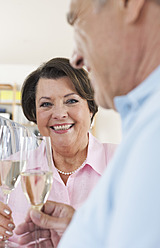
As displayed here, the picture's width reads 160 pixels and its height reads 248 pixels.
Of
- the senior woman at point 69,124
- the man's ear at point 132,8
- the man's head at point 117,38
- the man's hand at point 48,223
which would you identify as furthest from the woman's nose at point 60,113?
the man's ear at point 132,8

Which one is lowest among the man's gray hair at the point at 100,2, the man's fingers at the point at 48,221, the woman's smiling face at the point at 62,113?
the man's fingers at the point at 48,221

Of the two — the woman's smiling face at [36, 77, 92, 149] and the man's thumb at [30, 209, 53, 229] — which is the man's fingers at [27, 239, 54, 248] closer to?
the man's thumb at [30, 209, 53, 229]

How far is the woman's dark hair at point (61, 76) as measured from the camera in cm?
146

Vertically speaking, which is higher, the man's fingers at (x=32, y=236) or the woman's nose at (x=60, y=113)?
the woman's nose at (x=60, y=113)

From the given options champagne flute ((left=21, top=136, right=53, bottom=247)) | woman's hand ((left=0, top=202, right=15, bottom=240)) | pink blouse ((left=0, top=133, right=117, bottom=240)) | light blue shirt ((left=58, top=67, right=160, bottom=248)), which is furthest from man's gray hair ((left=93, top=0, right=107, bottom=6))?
pink blouse ((left=0, top=133, right=117, bottom=240))

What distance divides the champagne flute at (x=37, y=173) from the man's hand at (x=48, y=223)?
0.02m

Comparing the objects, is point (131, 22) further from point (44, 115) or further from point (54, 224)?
point (44, 115)

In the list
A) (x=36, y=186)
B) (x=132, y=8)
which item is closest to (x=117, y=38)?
(x=132, y=8)

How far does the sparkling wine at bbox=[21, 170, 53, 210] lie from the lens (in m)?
0.72

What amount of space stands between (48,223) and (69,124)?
2.58 ft

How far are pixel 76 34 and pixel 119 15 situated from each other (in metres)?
0.12

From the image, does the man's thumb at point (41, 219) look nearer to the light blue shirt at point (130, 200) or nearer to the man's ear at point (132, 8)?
the light blue shirt at point (130, 200)

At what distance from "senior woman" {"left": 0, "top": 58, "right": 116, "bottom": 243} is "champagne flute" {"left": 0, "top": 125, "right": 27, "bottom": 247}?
568 millimetres

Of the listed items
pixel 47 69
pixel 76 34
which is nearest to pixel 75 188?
pixel 47 69
